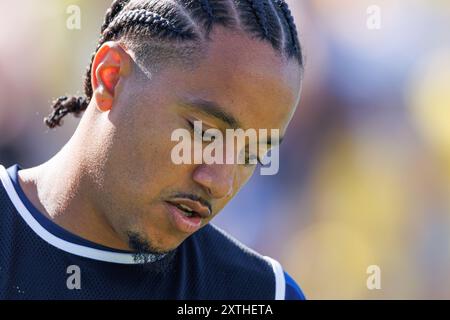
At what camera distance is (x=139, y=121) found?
176 cm

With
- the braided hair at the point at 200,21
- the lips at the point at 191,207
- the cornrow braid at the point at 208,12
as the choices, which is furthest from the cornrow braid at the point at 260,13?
the lips at the point at 191,207

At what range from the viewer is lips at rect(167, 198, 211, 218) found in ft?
5.69

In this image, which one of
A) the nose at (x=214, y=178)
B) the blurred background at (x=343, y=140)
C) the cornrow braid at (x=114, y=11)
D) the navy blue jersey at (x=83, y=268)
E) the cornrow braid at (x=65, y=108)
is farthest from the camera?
the blurred background at (x=343, y=140)

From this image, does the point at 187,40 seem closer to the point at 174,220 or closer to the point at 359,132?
the point at 174,220

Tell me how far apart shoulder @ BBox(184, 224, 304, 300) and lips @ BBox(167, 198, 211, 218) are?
33 cm

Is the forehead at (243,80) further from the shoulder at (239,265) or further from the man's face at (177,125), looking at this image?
the shoulder at (239,265)

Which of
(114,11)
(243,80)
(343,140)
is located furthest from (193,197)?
(343,140)

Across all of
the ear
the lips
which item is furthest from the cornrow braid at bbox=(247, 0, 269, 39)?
the lips

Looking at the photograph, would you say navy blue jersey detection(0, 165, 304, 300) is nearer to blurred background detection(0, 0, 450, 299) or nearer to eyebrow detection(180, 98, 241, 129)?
eyebrow detection(180, 98, 241, 129)

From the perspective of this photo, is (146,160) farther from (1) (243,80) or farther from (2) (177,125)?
(1) (243,80)

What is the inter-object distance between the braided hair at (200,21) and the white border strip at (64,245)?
19.0 inches

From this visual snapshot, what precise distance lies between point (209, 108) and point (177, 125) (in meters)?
0.09

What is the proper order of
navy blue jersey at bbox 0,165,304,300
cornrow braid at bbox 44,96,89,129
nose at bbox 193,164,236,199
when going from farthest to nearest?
cornrow braid at bbox 44,96,89,129
navy blue jersey at bbox 0,165,304,300
nose at bbox 193,164,236,199

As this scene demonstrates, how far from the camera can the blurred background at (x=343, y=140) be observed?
166 inches
